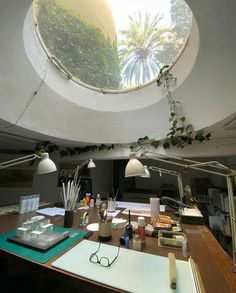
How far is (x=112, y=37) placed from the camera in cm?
264

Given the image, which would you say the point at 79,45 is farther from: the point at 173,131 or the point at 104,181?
the point at 104,181

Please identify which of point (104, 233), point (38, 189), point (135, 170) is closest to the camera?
point (104, 233)

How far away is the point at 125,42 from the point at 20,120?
86.1 inches

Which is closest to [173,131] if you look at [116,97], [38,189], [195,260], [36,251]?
[116,97]

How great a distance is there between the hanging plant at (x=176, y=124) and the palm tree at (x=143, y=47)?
0.93 feet

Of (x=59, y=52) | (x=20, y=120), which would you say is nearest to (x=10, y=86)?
(x=20, y=120)

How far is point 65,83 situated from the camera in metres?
Answer: 2.57

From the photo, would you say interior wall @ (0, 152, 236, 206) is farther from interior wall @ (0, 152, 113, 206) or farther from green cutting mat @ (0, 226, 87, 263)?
green cutting mat @ (0, 226, 87, 263)

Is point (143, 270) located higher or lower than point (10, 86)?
lower

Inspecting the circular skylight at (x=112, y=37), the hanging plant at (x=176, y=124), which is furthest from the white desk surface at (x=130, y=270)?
the circular skylight at (x=112, y=37)

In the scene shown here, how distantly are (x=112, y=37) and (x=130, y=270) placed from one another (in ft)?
10.4

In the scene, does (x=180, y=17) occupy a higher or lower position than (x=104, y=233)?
higher

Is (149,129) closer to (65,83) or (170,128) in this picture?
(170,128)

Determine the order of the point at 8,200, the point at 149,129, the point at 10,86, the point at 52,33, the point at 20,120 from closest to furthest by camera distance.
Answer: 1. the point at 10,86
2. the point at 20,120
3. the point at 52,33
4. the point at 149,129
5. the point at 8,200
